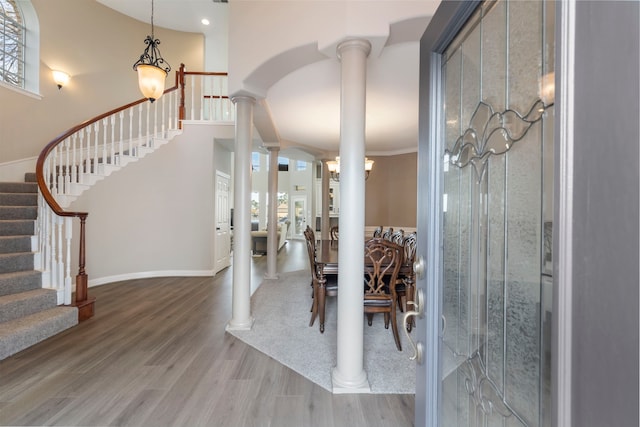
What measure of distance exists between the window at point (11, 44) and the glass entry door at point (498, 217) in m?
6.27

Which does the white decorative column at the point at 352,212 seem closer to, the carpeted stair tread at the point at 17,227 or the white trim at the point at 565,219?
the white trim at the point at 565,219

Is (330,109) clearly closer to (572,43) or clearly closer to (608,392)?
(572,43)

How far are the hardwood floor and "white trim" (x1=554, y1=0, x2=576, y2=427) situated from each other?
62.9 inches

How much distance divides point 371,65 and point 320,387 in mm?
2736

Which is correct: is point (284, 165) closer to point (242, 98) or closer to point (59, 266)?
point (242, 98)

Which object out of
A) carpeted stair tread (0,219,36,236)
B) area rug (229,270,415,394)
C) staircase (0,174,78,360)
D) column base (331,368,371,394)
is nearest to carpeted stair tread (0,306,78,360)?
staircase (0,174,78,360)

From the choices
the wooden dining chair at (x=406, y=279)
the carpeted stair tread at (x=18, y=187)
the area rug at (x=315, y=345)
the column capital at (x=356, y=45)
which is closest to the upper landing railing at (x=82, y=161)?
the carpeted stair tread at (x=18, y=187)

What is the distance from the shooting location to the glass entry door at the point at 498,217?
2.13ft

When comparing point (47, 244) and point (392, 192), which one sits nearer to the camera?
point (47, 244)

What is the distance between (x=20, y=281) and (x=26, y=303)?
0.32 meters

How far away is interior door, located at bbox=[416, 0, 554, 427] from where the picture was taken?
25.8 inches

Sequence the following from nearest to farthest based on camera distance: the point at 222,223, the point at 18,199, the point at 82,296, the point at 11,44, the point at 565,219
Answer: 1. the point at 565,219
2. the point at 82,296
3. the point at 18,199
4. the point at 11,44
5. the point at 222,223

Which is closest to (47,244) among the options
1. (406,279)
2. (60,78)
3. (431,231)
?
(60,78)

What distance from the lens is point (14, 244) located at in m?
3.27
